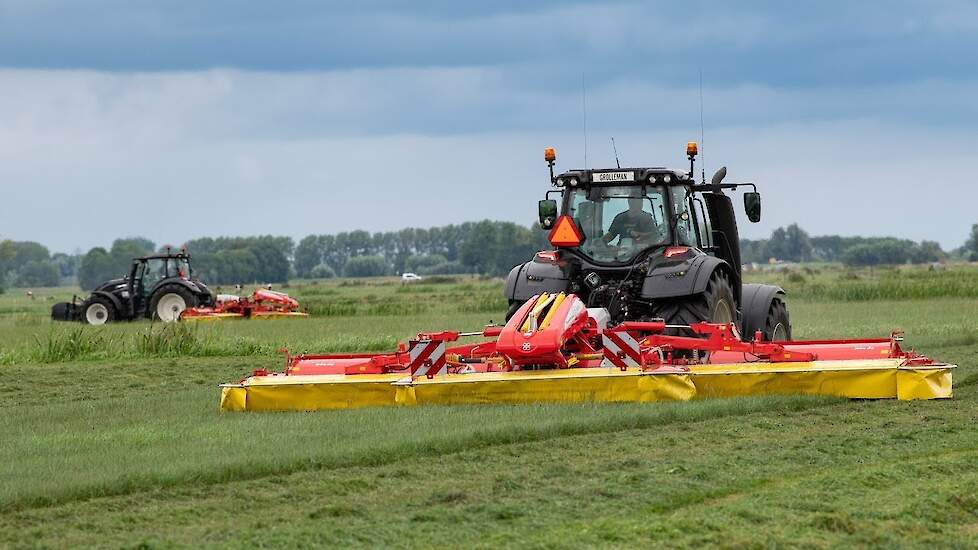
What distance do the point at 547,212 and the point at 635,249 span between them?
0.98 meters

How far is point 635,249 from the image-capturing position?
13.0 metres

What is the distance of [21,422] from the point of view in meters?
11.0

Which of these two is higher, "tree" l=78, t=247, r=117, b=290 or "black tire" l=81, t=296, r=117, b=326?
"tree" l=78, t=247, r=117, b=290

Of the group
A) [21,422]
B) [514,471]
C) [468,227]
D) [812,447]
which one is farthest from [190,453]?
[468,227]

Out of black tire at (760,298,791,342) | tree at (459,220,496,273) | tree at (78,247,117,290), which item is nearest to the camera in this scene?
black tire at (760,298,791,342)

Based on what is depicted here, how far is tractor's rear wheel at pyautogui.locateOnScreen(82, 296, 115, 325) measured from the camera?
3186 centimetres

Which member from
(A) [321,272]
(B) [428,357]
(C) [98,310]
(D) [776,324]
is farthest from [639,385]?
(A) [321,272]

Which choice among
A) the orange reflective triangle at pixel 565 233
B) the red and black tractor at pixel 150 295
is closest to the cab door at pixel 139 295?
the red and black tractor at pixel 150 295

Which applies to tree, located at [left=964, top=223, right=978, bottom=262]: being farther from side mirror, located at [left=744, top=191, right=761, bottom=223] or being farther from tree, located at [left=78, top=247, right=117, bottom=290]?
side mirror, located at [left=744, top=191, right=761, bottom=223]

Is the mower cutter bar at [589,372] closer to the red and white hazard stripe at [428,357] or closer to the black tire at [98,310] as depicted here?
the red and white hazard stripe at [428,357]

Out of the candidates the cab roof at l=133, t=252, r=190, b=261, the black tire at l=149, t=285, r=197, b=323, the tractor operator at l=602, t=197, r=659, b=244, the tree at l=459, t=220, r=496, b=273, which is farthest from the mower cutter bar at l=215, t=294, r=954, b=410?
the tree at l=459, t=220, r=496, b=273

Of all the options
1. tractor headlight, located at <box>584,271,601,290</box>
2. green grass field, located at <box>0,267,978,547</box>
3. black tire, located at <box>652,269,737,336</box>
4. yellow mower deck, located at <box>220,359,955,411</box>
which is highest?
tractor headlight, located at <box>584,271,601,290</box>

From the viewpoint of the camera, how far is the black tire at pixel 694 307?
40.6 ft

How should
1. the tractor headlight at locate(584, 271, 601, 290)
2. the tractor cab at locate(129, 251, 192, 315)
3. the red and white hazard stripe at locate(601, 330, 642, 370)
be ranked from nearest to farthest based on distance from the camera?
the red and white hazard stripe at locate(601, 330, 642, 370) < the tractor headlight at locate(584, 271, 601, 290) < the tractor cab at locate(129, 251, 192, 315)
